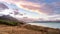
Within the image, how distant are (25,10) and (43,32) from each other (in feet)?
1.34

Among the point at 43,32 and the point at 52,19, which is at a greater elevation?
the point at 52,19

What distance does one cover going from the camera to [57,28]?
6.27ft

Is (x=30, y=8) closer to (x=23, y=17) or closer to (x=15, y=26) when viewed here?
(x=23, y=17)

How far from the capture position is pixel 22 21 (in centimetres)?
194

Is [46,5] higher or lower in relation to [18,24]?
higher

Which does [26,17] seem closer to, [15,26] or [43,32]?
[15,26]

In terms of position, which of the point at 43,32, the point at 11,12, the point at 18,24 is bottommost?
the point at 43,32

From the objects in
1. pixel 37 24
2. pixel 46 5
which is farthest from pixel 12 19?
pixel 46 5

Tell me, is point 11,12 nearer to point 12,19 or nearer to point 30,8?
point 12,19

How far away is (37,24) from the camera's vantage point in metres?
1.93

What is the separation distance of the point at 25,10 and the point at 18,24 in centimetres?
23

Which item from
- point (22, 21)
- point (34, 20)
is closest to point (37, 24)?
point (34, 20)

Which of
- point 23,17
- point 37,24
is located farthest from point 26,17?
point 37,24

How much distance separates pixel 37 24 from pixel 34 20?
72 mm
